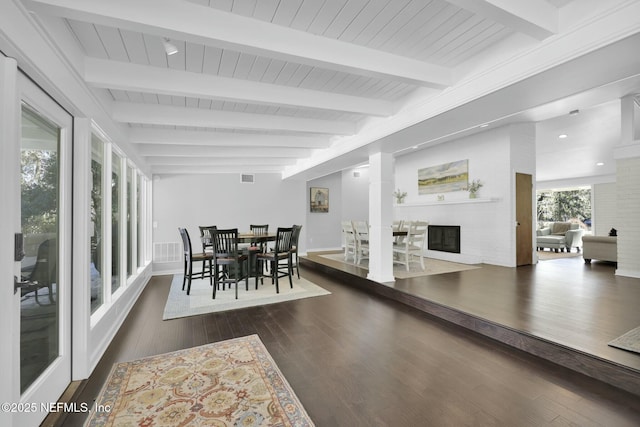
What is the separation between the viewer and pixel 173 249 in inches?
256

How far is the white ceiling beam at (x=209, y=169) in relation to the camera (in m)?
6.32

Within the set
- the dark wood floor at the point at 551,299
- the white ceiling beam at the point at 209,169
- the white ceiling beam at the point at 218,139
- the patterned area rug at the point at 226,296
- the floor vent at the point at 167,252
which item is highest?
the white ceiling beam at the point at 218,139

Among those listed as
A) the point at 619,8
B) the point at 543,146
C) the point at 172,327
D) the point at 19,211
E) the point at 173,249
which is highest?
the point at 543,146

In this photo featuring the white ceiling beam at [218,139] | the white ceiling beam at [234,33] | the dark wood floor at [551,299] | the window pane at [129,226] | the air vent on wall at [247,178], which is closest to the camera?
the white ceiling beam at [234,33]

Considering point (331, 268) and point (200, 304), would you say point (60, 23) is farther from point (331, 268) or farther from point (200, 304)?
point (331, 268)

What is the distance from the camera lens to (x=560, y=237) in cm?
849

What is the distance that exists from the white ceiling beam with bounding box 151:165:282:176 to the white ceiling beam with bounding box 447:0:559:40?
5581 millimetres

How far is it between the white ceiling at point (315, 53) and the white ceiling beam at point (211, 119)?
13mm

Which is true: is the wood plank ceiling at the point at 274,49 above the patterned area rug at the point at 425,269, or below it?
above

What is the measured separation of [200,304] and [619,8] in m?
4.74

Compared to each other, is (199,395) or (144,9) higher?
(144,9)

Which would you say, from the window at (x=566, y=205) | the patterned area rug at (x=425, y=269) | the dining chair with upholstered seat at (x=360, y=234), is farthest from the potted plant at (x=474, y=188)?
the window at (x=566, y=205)

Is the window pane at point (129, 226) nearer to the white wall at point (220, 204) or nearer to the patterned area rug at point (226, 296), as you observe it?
the patterned area rug at point (226, 296)

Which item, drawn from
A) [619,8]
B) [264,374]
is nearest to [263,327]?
[264,374]
